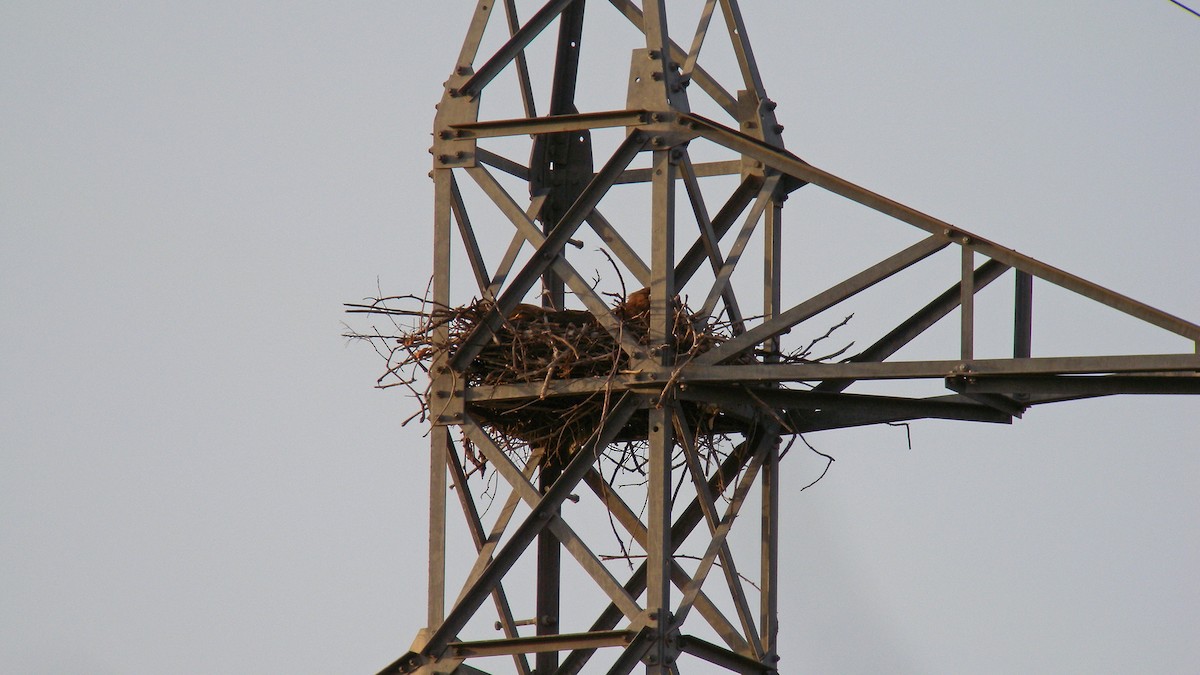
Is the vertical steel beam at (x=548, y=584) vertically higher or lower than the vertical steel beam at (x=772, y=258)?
lower

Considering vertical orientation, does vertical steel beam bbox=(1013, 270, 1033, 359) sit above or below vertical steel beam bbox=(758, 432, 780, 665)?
above

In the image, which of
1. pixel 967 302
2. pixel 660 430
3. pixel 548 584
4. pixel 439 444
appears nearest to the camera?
pixel 967 302

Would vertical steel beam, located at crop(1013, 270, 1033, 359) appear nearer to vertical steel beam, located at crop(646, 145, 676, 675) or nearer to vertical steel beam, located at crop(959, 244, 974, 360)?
vertical steel beam, located at crop(959, 244, 974, 360)

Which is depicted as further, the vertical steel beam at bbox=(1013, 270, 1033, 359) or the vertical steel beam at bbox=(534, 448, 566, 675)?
the vertical steel beam at bbox=(534, 448, 566, 675)

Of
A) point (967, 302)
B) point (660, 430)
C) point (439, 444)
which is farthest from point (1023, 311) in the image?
point (439, 444)

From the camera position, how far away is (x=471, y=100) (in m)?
10.4

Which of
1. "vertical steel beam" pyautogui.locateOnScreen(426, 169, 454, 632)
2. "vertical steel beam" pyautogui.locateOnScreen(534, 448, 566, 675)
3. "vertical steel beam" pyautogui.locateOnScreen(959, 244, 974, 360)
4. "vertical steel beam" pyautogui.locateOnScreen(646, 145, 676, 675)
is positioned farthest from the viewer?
"vertical steel beam" pyautogui.locateOnScreen(534, 448, 566, 675)

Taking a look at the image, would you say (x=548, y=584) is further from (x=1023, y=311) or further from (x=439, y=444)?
(x=1023, y=311)

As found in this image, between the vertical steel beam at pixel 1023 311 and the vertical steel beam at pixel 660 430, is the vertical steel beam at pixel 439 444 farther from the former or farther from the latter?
the vertical steel beam at pixel 1023 311

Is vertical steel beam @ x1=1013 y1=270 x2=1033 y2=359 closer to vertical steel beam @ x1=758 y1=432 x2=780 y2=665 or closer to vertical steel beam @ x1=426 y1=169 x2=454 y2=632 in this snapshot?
vertical steel beam @ x1=758 y1=432 x2=780 y2=665

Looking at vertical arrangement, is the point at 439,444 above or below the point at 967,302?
below

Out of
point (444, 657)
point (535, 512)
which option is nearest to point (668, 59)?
point (535, 512)

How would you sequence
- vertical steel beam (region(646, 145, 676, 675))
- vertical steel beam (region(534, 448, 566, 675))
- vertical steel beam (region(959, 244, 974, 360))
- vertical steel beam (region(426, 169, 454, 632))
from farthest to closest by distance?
1. vertical steel beam (region(534, 448, 566, 675))
2. vertical steel beam (region(426, 169, 454, 632))
3. vertical steel beam (region(646, 145, 676, 675))
4. vertical steel beam (region(959, 244, 974, 360))

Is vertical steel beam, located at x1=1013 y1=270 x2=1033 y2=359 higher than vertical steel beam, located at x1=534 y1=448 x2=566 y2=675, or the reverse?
vertical steel beam, located at x1=1013 y1=270 x2=1033 y2=359
